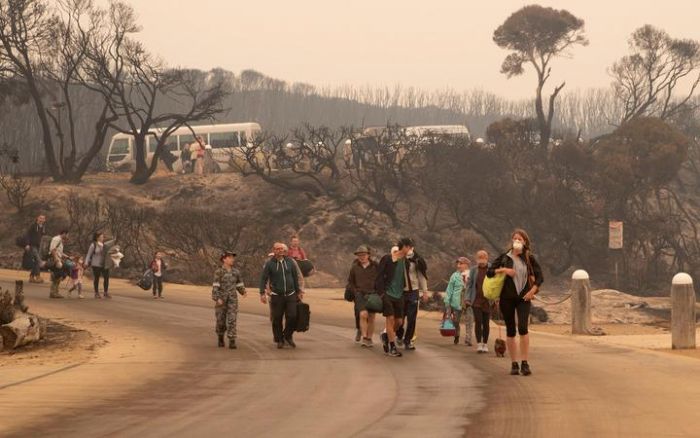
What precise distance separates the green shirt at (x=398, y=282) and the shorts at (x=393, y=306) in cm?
6

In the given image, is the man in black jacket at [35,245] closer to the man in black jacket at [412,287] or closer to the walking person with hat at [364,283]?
the walking person with hat at [364,283]

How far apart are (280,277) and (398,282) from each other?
1871mm

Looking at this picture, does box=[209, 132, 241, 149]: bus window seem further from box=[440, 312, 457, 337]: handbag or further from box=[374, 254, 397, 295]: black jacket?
box=[374, 254, 397, 295]: black jacket

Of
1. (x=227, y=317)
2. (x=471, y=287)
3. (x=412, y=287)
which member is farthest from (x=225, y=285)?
(x=471, y=287)

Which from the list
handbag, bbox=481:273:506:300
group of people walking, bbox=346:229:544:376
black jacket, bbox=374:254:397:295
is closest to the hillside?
group of people walking, bbox=346:229:544:376

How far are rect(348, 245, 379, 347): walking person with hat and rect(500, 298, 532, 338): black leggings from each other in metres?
4.14

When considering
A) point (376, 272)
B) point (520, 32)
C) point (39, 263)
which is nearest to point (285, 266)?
point (376, 272)

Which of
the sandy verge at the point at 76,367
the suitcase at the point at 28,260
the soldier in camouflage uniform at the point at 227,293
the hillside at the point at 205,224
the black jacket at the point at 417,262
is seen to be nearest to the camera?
Answer: the sandy verge at the point at 76,367

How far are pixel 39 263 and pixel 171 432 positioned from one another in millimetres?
25098

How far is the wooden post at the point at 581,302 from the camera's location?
24.0 metres

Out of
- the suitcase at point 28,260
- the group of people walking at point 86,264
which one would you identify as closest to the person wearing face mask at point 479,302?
the group of people walking at point 86,264

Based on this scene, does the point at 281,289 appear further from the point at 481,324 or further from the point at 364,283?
the point at 481,324

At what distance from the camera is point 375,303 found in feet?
62.6

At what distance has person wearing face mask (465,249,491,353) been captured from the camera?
63.3ft
